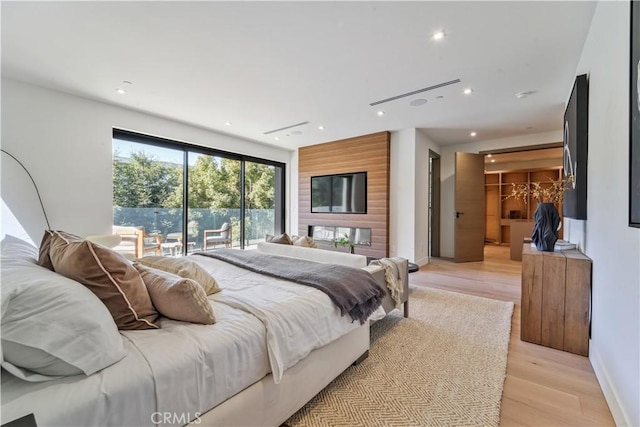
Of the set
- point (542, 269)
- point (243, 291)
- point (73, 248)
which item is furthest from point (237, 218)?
point (542, 269)

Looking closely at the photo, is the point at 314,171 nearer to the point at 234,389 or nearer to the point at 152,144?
the point at 152,144

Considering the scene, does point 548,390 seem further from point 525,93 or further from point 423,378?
point 525,93

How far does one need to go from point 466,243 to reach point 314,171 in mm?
3681

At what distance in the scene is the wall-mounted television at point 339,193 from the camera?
18.2ft

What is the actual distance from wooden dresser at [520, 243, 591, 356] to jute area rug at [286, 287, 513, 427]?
287mm

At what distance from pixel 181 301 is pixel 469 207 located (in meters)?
6.01

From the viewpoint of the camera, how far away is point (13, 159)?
3041 millimetres

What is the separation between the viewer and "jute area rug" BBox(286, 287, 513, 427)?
1.48 meters

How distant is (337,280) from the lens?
1813 millimetres

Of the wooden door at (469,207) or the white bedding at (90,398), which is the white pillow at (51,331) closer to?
the white bedding at (90,398)

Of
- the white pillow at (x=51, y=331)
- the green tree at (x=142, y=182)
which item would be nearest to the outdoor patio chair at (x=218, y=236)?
the green tree at (x=142, y=182)

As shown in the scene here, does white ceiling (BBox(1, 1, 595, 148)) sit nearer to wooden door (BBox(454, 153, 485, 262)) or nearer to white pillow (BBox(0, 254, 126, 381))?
wooden door (BBox(454, 153, 485, 262))

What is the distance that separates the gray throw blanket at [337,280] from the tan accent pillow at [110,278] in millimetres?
896

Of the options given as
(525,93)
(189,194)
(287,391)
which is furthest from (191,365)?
(525,93)
